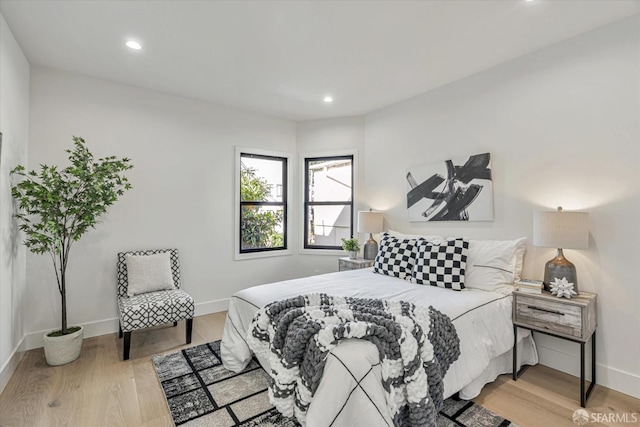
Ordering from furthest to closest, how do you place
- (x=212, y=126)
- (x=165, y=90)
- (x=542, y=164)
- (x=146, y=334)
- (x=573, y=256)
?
(x=212, y=126), (x=165, y=90), (x=146, y=334), (x=542, y=164), (x=573, y=256)

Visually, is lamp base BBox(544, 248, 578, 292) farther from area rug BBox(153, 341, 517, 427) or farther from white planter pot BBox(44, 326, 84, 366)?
white planter pot BBox(44, 326, 84, 366)

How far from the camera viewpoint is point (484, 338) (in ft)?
6.83

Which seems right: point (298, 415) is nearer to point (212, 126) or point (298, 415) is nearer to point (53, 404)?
point (53, 404)

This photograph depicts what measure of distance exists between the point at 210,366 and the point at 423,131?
3.26 meters

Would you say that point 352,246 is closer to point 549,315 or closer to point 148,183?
point 549,315

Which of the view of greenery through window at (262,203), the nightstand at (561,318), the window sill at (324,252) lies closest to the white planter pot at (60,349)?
the view of greenery through window at (262,203)

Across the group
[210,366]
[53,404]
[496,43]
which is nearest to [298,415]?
[210,366]

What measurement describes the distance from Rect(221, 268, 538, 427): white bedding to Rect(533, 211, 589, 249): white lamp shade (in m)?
0.56

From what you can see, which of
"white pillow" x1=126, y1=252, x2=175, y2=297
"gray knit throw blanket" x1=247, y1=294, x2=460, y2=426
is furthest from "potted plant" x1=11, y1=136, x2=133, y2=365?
"gray knit throw blanket" x1=247, y1=294, x2=460, y2=426

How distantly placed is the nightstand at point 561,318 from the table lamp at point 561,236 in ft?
0.55

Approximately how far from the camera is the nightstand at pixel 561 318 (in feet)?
6.62

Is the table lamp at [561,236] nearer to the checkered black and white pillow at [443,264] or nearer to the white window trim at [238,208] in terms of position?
the checkered black and white pillow at [443,264]

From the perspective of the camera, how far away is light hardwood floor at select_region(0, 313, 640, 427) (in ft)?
6.12

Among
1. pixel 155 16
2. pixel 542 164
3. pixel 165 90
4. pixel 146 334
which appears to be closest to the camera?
pixel 155 16
